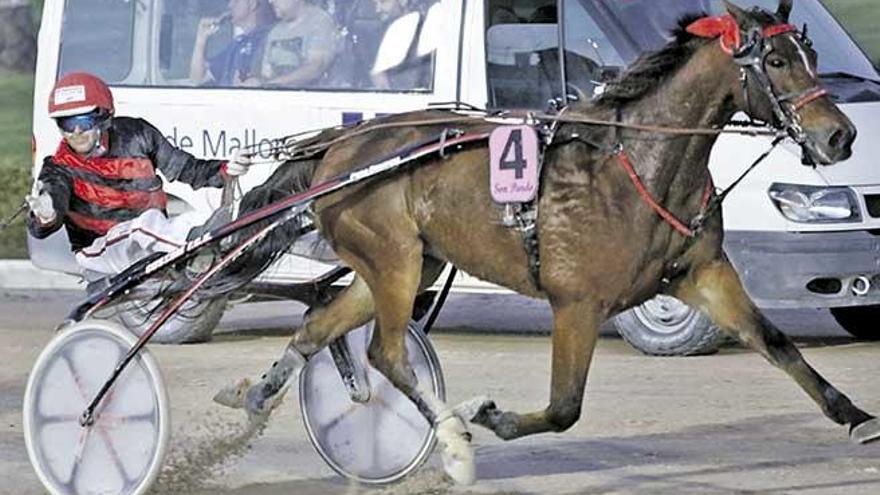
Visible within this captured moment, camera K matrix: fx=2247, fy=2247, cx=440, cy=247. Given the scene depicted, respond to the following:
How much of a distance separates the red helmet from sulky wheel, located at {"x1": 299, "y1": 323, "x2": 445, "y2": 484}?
50.6 inches

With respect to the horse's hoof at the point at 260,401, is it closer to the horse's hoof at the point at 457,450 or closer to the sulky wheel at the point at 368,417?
the sulky wheel at the point at 368,417

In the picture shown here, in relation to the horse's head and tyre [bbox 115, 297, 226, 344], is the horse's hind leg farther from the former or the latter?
the horse's head

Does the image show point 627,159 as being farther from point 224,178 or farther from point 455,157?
point 224,178

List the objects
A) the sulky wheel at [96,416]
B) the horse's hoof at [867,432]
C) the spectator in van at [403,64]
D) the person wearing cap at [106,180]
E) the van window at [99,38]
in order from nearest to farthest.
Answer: the horse's hoof at [867,432] → the sulky wheel at [96,416] → the person wearing cap at [106,180] → the spectator in van at [403,64] → the van window at [99,38]

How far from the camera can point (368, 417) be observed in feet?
28.1

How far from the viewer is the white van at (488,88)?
1106cm

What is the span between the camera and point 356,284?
842 centimetres

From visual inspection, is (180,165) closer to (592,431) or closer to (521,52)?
(592,431)

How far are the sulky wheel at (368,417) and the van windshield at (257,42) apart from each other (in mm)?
3307

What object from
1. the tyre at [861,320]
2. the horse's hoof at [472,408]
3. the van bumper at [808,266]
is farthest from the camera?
the tyre at [861,320]

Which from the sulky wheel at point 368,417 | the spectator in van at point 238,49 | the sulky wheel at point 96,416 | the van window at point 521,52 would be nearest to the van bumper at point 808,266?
the van window at point 521,52

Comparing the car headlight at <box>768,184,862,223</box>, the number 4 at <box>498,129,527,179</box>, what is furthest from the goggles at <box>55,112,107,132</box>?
the car headlight at <box>768,184,862,223</box>

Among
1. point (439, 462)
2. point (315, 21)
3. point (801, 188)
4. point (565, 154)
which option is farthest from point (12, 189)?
point (565, 154)

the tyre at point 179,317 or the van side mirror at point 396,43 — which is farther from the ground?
the van side mirror at point 396,43
